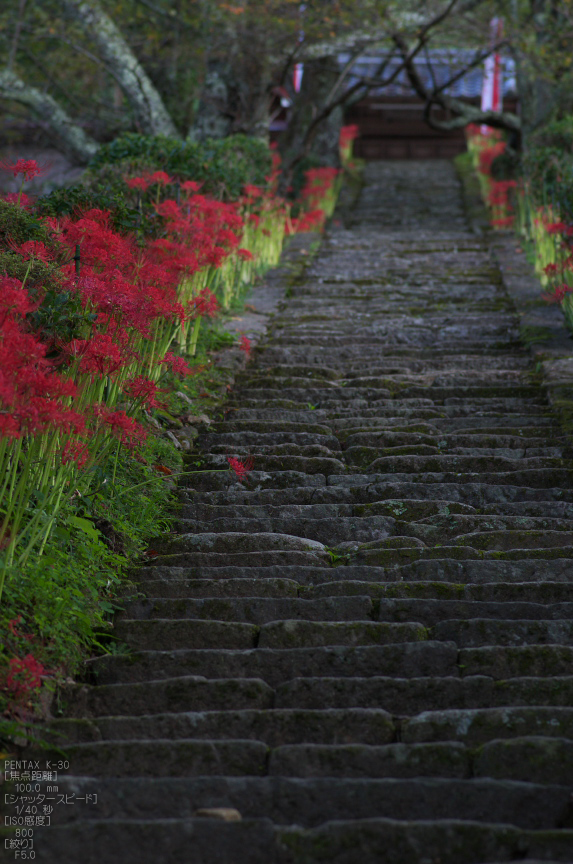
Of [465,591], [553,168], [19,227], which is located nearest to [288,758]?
[465,591]

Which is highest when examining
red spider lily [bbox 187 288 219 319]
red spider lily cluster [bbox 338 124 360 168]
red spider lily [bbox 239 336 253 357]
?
red spider lily cluster [bbox 338 124 360 168]

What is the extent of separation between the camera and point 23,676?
274 cm

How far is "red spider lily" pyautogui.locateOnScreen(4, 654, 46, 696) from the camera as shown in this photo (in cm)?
271

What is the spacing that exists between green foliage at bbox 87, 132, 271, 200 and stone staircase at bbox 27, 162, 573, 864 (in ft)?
9.89

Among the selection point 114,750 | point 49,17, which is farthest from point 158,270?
point 49,17

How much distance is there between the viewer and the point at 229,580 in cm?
357

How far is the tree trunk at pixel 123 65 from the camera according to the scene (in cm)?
1050

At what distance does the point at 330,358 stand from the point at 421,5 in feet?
28.6

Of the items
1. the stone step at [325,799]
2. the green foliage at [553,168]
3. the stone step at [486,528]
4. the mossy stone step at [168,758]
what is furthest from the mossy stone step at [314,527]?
the green foliage at [553,168]

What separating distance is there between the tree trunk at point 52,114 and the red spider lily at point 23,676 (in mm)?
9946

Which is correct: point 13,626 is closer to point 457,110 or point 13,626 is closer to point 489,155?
point 457,110

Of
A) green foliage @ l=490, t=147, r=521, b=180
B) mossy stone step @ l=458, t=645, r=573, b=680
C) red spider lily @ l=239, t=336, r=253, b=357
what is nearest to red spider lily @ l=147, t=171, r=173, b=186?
red spider lily @ l=239, t=336, r=253, b=357

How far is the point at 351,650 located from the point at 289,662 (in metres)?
0.24

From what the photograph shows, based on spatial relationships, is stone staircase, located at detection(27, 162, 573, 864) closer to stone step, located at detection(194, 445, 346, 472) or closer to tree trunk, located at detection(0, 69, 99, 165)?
stone step, located at detection(194, 445, 346, 472)
